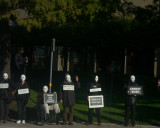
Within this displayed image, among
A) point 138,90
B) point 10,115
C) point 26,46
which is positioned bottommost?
point 10,115

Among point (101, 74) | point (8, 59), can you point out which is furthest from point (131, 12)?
point (8, 59)

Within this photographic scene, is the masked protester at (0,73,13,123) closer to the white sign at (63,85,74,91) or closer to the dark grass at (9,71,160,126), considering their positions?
the dark grass at (9,71,160,126)

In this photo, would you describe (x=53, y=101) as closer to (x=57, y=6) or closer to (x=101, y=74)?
(x=57, y=6)

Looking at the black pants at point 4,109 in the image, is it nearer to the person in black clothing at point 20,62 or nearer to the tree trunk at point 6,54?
the tree trunk at point 6,54

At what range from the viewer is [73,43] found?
24.5 metres

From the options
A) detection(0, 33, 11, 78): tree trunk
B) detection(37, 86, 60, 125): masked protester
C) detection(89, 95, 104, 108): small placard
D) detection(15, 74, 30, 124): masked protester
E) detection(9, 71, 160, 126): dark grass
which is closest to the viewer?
detection(89, 95, 104, 108): small placard

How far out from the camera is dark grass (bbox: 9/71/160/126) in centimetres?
1505

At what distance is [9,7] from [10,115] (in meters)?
4.28

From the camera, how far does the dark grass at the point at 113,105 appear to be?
15.1 m

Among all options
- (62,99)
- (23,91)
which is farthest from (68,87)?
(23,91)

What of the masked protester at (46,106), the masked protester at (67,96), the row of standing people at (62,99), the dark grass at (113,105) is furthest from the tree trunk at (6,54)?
the masked protester at (67,96)

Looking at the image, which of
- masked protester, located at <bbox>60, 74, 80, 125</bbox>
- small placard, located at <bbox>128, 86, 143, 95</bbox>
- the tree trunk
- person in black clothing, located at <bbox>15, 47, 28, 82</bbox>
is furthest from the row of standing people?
person in black clothing, located at <bbox>15, 47, 28, 82</bbox>

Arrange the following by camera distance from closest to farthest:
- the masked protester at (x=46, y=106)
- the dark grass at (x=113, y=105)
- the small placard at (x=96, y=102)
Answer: the small placard at (x=96, y=102)
the masked protester at (x=46, y=106)
the dark grass at (x=113, y=105)

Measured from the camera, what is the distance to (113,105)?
698 inches
